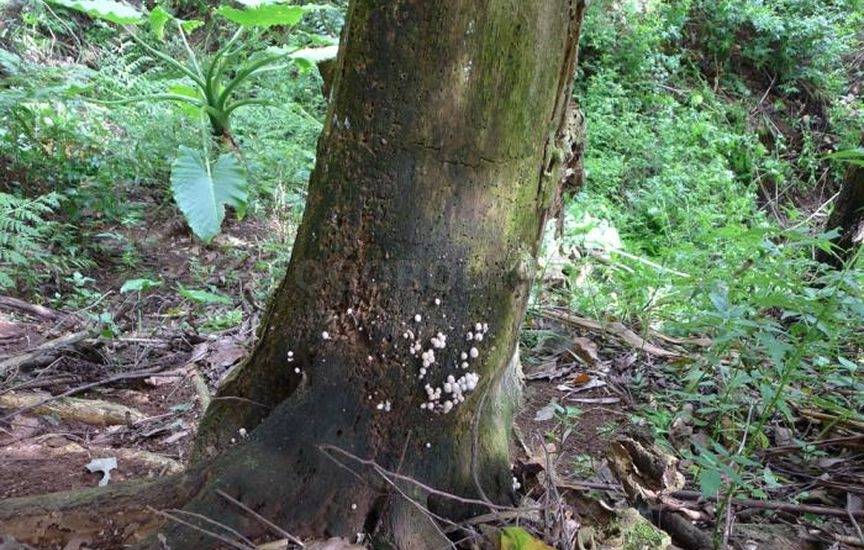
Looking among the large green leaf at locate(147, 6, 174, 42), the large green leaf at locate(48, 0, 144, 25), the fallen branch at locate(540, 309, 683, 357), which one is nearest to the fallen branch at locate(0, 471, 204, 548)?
the fallen branch at locate(540, 309, 683, 357)

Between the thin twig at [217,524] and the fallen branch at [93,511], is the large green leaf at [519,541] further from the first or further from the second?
the fallen branch at [93,511]

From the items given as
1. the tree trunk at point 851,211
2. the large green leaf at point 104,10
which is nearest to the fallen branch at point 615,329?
the tree trunk at point 851,211

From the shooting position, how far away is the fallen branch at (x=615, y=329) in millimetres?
2963

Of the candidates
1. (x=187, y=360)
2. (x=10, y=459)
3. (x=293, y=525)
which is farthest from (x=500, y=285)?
(x=187, y=360)

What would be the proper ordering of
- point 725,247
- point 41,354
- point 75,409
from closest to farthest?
point 75,409 < point 41,354 < point 725,247

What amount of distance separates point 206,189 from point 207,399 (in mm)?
1940

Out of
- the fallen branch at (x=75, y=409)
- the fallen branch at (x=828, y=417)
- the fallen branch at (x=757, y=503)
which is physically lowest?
the fallen branch at (x=75, y=409)

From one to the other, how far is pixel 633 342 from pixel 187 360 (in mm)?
1994

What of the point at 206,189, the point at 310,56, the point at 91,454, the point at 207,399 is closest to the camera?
the point at 91,454

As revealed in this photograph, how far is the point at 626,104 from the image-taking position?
8.61m

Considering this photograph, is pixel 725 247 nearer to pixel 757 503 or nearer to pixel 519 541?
pixel 757 503

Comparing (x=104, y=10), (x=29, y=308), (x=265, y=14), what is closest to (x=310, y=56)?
(x=265, y=14)

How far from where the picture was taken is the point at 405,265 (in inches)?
57.7

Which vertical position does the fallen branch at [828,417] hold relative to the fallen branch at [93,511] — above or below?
above
